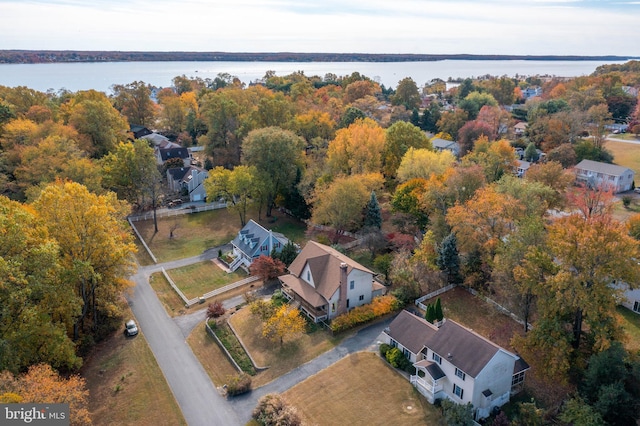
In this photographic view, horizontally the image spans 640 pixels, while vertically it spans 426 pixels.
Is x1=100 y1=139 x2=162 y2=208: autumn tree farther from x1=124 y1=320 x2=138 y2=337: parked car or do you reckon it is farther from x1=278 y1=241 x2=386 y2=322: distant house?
x1=278 y1=241 x2=386 y2=322: distant house

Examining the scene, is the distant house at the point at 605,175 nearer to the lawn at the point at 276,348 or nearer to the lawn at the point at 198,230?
the lawn at the point at 198,230

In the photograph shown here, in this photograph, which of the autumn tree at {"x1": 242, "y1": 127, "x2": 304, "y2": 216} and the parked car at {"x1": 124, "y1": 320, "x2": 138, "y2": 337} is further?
the autumn tree at {"x1": 242, "y1": 127, "x2": 304, "y2": 216}

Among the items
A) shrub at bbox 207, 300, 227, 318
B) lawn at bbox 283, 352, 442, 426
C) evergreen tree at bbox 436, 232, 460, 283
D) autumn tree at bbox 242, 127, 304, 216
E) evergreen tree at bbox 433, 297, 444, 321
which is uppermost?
autumn tree at bbox 242, 127, 304, 216

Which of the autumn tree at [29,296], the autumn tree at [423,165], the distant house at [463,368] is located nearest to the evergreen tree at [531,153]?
the autumn tree at [423,165]

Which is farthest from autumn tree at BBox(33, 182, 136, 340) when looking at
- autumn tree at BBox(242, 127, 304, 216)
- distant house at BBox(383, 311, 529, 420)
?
autumn tree at BBox(242, 127, 304, 216)

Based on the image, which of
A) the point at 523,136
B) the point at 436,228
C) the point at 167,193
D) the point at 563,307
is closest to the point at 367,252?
the point at 436,228

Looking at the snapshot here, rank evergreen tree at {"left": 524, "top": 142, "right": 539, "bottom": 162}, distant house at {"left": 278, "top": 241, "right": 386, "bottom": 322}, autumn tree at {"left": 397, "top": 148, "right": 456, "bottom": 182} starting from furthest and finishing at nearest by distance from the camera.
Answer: evergreen tree at {"left": 524, "top": 142, "right": 539, "bottom": 162} < autumn tree at {"left": 397, "top": 148, "right": 456, "bottom": 182} < distant house at {"left": 278, "top": 241, "right": 386, "bottom": 322}
